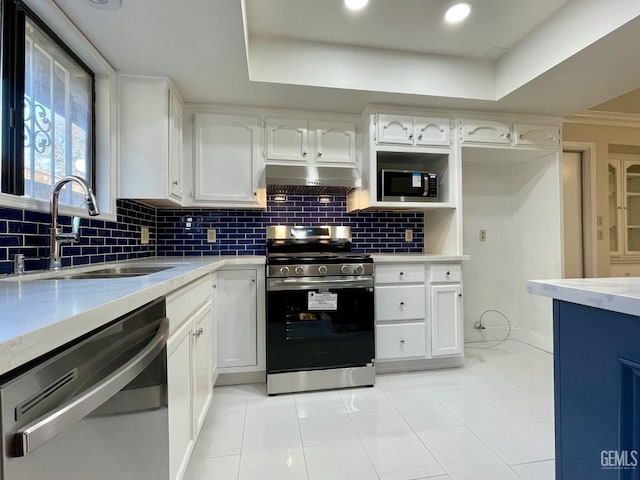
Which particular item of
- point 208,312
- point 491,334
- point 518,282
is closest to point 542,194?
point 518,282

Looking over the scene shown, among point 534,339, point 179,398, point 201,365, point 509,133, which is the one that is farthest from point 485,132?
point 179,398

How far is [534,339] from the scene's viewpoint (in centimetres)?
294

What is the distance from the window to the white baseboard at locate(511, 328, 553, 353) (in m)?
3.77

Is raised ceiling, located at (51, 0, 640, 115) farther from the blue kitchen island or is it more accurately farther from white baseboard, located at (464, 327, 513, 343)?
white baseboard, located at (464, 327, 513, 343)

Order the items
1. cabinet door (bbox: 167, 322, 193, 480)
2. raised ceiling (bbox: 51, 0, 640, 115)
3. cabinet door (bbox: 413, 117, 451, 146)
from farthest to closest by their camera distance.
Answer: cabinet door (bbox: 413, 117, 451, 146), raised ceiling (bbox: 51, 0, 640, 115), cabinet door (bbox: 167, 322, 193, 480)

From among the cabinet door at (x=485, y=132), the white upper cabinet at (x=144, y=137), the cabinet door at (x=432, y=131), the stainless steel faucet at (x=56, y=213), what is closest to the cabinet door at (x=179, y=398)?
the stainless steel faucet at (x=56, y=213)

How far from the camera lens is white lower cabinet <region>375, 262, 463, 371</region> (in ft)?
7.70

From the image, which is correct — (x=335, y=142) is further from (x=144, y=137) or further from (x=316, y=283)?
(x=144, y=137)

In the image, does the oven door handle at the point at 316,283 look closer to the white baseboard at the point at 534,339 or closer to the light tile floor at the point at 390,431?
the light tile floor at the point at 390,431

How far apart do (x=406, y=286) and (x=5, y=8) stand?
260 cm

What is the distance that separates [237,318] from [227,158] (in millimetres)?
1251

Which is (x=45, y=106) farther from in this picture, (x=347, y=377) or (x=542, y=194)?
(x=542, y=194)

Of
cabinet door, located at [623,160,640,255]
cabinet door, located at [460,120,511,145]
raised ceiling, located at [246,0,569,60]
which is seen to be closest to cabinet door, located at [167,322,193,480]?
raised ceiling, located at [246,0,569,60]

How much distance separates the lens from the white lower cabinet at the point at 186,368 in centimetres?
109
